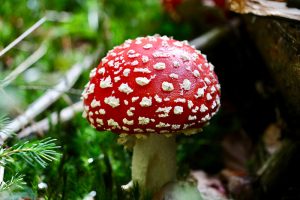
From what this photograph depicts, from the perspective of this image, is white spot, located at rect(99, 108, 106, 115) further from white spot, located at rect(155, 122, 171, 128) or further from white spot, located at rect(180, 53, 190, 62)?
white spot, located at rect(180, 53, 190, 62)

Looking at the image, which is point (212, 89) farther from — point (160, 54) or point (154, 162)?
point (154, 162)

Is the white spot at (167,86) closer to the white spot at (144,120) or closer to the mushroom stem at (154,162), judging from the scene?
the white spot at (144,120)

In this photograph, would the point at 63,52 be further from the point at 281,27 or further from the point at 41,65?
the point at 281,27

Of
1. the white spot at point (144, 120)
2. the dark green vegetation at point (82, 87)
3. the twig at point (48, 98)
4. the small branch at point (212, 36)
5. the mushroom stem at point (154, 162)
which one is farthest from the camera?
the small branch at point (212, 36)

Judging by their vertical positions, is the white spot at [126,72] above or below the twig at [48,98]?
above

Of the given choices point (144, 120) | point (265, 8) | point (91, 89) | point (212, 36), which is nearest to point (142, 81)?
point (144, 120)

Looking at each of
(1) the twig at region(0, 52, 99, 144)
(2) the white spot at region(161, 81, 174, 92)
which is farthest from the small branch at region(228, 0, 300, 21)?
(1) the twig at region(0, 52, 99, 144)

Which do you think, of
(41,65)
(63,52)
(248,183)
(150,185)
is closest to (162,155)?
(150,185)

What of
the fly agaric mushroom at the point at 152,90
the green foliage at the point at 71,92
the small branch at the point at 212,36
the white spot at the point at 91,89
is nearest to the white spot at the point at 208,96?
the fly agaric mushroom at the point at 152,90
